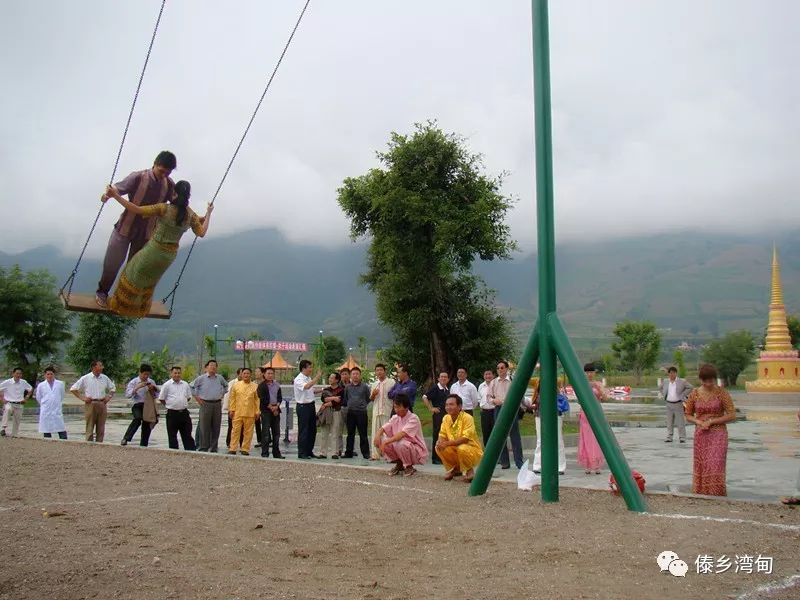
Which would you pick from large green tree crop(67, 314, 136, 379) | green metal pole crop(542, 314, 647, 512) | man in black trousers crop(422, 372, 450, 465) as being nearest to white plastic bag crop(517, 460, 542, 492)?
green metal pole crop(542, 314, 647, 512)

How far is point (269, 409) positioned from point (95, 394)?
353cm

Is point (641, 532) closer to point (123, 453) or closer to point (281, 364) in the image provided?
point (123, 453)

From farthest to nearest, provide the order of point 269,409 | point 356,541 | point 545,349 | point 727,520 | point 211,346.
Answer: point 211,346 < point 269,409 < point 545,349 < point 727,520 < point 356,541

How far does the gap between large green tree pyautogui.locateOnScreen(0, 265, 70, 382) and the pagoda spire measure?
42890 mm

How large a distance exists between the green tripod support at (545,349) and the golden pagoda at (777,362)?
153 feet

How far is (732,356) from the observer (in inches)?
2753

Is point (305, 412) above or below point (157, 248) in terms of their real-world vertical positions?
below

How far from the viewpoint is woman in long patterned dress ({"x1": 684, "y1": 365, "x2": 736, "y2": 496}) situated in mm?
8281

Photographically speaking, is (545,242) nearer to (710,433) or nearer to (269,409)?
(710,433)

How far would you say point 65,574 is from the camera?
495 centimetres

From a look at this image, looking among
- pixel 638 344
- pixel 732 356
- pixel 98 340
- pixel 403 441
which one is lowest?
pixel 403 441

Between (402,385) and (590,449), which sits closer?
(590,449)

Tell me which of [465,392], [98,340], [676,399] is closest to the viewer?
[465,392]

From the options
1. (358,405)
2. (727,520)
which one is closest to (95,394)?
(358,405)
